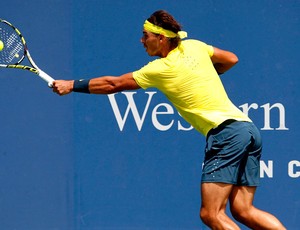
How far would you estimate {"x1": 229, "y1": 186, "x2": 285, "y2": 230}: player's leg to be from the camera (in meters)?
6.34

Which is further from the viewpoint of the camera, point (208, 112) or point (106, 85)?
point (106, 85)

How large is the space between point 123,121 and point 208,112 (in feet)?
4.77

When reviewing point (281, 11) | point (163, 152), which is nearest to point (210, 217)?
point (163, 152)

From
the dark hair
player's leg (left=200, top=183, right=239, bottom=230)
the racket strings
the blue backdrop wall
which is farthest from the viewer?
the blue backdrop wall

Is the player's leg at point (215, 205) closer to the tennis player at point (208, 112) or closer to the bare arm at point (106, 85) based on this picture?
the tennis player at point (208, 112)

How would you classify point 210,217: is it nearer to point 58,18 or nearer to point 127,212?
point 127,212

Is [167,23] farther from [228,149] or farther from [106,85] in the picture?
[228,149]

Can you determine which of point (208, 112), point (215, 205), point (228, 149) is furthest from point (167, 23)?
point (215, 205)

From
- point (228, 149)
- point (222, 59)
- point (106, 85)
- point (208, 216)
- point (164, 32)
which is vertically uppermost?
point (164, 32)

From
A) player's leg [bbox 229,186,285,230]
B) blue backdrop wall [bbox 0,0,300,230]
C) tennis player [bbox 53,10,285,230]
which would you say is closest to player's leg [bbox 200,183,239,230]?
tennis player [bbox 53,10,285,230]

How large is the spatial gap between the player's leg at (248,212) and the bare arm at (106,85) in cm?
89

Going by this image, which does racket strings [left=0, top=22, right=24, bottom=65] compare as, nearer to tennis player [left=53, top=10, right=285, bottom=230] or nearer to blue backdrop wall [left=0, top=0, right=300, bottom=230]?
blue backdrop wall [left=0, top=0, right=300, bottom=230]

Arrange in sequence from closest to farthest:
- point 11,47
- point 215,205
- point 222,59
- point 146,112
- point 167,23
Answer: point 215,205, point 167,23, point 222,59, point 11,47, point 146,112

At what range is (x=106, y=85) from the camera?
6.40 m
